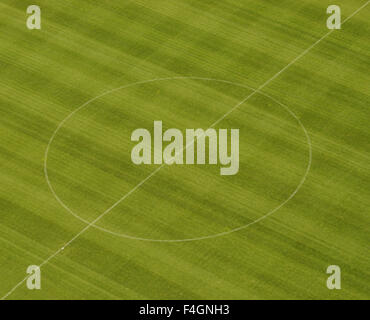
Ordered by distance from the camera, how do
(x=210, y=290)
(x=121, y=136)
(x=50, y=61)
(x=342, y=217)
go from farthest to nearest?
1. (x=50, y=61)
2. (x=121, y=136)
3. (x=342, y=217)
4. (x=210, y=290)

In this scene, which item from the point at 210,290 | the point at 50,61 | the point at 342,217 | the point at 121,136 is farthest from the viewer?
the point at 50,61

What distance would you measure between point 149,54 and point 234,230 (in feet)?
27.1

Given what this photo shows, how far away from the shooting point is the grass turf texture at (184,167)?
1057 inches

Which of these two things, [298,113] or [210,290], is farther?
[298,113]

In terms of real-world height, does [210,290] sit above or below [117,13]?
below

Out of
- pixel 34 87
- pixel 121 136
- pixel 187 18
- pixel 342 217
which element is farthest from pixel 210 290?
pixel 187 18

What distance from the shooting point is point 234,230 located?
27812mm

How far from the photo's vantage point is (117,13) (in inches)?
1391

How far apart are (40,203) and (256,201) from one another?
19.3 feet

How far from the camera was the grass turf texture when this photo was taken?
2686 cm

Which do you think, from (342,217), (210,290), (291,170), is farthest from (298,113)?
(210,290)

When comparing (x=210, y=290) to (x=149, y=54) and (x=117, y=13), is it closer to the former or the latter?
(x=149, y=54)

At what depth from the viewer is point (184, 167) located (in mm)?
29781

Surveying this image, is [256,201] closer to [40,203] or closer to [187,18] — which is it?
[40,203]
